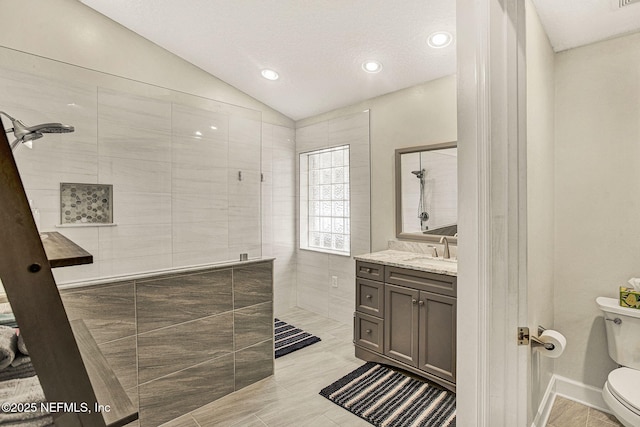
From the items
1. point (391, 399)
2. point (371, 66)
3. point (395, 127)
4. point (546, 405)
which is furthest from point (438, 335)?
point (371, 66)

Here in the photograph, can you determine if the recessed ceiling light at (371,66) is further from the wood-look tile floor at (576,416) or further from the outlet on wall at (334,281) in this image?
the wood-look tile floor at (576,416)

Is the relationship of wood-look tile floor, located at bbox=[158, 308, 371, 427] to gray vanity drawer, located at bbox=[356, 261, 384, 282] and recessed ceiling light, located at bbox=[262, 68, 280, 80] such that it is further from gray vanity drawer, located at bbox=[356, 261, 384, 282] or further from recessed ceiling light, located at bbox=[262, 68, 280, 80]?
recessed ceiling light, located at bbox=[262, 68, 280, 80]

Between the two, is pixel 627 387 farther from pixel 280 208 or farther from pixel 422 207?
pixel 280 208

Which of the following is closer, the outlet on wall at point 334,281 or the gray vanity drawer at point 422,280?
the gray vanity drawer at point 422,280

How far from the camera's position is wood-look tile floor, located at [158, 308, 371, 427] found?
191 cm

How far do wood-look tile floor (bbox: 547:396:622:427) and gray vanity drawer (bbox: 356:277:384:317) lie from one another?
118cm

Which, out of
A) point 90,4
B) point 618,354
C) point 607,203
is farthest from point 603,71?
point 90,4

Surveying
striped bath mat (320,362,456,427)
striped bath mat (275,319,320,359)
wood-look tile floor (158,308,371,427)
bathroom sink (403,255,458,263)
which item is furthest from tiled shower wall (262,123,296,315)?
bathroom sink (403,255,458,263)

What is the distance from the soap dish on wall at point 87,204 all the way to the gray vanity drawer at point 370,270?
1.82 metres

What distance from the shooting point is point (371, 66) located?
276 centimetres

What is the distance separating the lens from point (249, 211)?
2336 millimetres

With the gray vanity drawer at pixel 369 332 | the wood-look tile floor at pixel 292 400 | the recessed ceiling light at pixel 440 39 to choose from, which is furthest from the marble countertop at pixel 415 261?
the recessed ceiling light at pixel 440 39

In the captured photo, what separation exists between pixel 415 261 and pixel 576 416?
1280 millimetres

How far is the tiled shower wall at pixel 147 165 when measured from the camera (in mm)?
1611
